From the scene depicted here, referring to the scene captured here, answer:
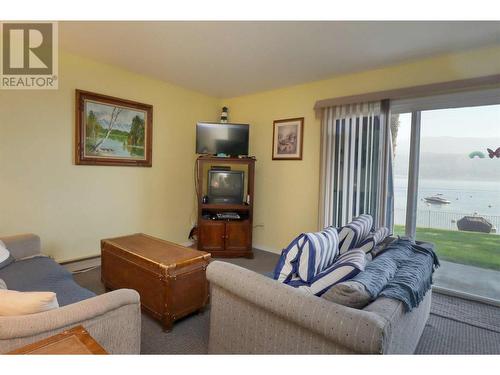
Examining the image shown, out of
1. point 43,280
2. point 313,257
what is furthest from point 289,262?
point 43,280

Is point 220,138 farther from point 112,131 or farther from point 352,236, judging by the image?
point 352,236

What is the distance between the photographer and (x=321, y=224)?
3410 millimetres

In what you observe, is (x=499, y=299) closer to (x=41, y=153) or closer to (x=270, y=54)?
(x=270, y=54)

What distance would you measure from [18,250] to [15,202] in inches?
28.0

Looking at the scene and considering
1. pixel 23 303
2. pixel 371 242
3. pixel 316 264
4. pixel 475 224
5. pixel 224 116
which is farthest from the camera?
pixel 224 116

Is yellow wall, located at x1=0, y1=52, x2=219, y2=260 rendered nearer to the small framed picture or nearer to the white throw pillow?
the small framed picture

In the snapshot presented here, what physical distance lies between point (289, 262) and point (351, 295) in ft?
1.34

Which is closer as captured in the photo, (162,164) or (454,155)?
(454,155)

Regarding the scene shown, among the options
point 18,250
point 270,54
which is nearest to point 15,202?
point 18,250

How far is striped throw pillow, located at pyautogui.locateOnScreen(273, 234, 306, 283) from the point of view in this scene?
58.5 inches

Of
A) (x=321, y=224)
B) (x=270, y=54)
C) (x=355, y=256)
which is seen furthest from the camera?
(x=321, y=224)

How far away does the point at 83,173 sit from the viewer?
307 cm

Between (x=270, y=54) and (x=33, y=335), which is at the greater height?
(x=270, y=54)

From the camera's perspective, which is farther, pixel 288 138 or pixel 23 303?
pixel 288 138
